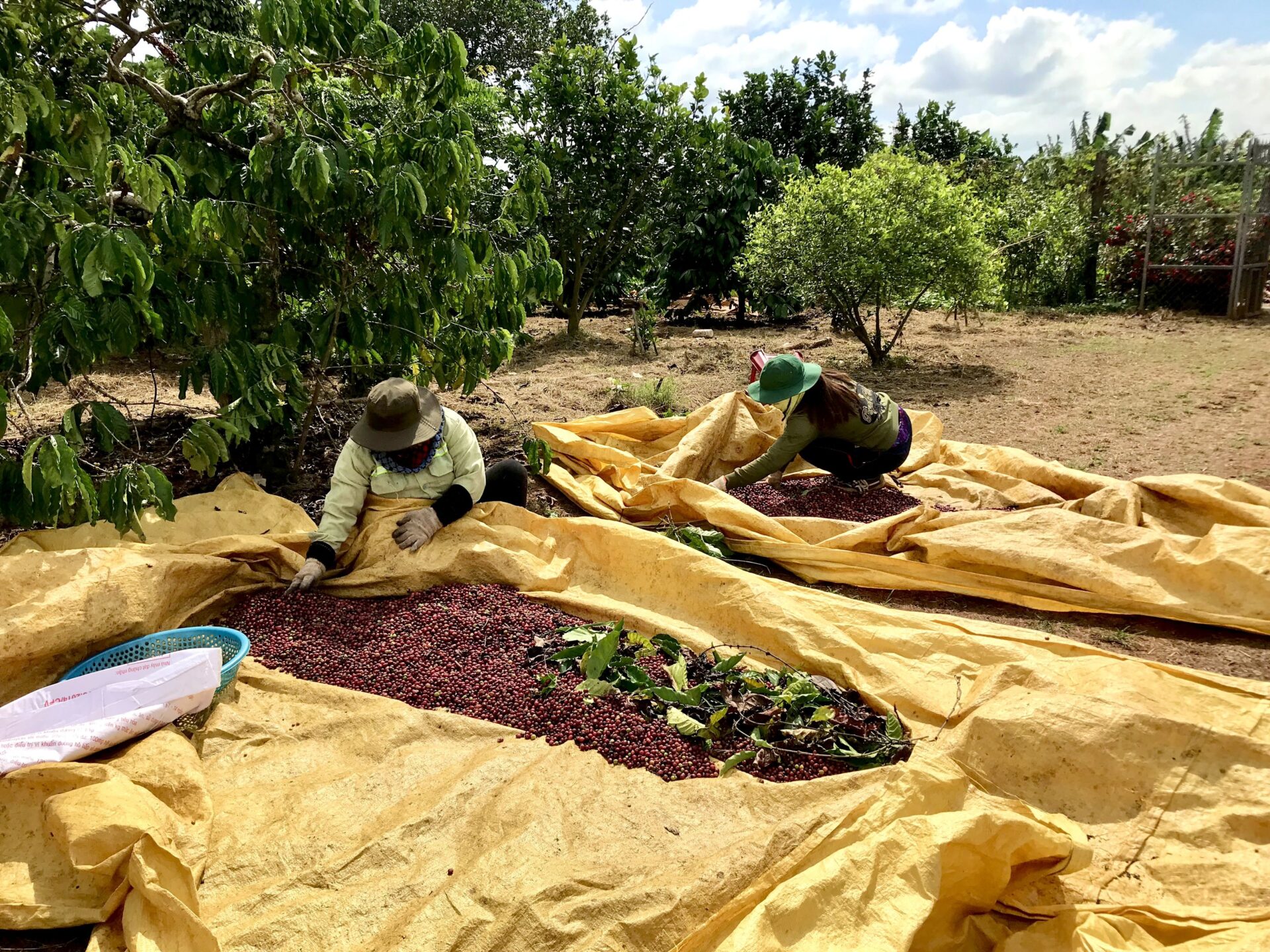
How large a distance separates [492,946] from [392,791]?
54cm

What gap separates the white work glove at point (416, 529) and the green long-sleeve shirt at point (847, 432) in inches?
59.7

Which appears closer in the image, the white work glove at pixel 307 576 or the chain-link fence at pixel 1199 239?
the white work glove at pixel 307 576

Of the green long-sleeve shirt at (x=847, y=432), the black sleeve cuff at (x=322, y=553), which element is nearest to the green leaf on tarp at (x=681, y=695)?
the black sleeve cuff at (x=322, y=553)

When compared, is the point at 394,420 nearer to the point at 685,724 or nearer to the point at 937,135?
the point at 685,724

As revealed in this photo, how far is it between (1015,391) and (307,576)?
215 inches

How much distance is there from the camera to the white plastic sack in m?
1.97

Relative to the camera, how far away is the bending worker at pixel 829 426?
3.61 meters

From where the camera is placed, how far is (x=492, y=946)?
1.50 m

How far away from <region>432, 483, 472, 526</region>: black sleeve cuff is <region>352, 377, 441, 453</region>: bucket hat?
25cm

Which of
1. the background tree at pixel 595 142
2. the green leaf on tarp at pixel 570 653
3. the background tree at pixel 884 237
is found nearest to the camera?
the green leaf on tarp at pixel 570 653

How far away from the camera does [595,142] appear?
26.8 ft

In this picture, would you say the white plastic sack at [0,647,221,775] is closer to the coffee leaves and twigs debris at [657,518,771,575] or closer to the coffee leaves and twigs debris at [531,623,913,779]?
the coffee leaves and twigs debris at [531,623,913,779]

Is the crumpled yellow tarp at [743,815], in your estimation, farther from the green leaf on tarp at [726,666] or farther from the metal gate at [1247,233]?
the metal gate at [1247,233]

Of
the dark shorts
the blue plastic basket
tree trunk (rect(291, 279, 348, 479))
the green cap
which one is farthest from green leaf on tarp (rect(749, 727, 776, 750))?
tree trunk (rect(291, 279, 348, 479))
